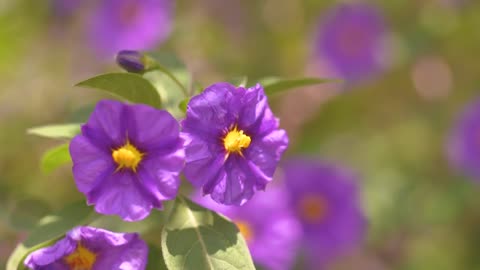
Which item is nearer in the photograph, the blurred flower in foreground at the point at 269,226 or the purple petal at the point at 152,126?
the purple petal at the point at 152,126

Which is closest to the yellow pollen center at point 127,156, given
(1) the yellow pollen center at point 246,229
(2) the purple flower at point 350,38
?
(1) the yellow pollen center at point 246,229

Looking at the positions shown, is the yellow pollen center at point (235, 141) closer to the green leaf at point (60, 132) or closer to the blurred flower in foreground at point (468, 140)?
the green leaf at point (60, 132)

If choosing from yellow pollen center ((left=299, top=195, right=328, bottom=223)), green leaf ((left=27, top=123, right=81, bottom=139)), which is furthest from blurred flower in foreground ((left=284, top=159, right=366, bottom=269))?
green leaf ((left=27, top=123, right=81, bottom=139))

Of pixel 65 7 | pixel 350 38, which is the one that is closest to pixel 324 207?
pixel 350 38

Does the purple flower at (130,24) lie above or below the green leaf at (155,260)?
below

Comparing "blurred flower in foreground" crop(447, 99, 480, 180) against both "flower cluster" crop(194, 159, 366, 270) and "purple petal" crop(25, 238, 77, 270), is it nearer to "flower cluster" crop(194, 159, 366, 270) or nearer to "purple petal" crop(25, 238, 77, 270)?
"flower cluster" crop(194, 159, 366, 270)

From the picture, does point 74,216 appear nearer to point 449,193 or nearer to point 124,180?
→ point 124,180
